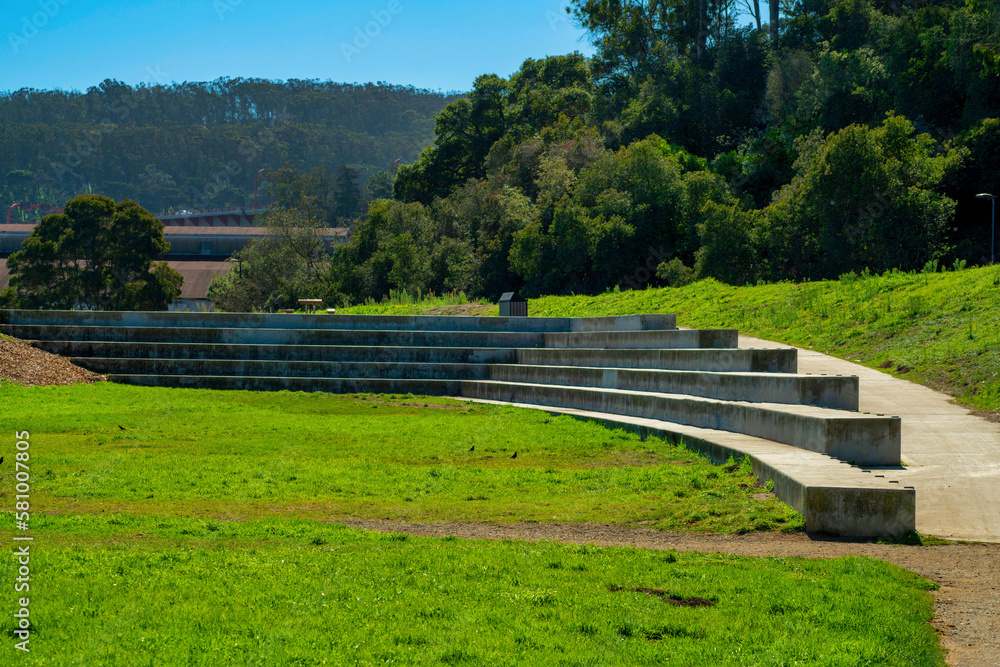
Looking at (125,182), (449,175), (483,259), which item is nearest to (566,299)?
(483,259)

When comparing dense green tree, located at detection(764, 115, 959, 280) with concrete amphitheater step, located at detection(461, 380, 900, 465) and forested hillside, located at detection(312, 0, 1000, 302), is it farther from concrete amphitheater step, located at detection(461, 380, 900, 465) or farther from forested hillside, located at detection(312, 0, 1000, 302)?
concrete amphitheater step, located at detection(461, 380, 900, 465)

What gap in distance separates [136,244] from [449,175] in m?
23.6

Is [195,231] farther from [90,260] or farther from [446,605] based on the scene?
[446,605]

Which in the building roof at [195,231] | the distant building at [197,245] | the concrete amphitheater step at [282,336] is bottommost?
the concrete amphitheater step at [282,336]

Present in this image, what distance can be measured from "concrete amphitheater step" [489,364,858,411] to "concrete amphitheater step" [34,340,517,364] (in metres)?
0.79

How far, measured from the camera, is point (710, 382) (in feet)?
51.0

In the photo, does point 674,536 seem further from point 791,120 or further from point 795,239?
point 791,120

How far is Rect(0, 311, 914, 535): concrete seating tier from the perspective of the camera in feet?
39.9

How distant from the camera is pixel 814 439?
10.7 metres

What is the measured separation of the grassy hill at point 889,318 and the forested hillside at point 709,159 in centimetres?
298

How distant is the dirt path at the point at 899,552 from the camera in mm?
5578

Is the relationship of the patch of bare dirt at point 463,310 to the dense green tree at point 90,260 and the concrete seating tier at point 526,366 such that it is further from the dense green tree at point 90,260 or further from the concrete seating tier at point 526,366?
the dense green tree at point 90,260

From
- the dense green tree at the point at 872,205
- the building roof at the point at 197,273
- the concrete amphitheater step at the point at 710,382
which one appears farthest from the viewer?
the building roof at the point at 197,273

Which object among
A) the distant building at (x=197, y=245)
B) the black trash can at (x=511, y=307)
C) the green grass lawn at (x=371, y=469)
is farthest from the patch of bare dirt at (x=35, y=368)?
the distant building at (x=197, y=245)
